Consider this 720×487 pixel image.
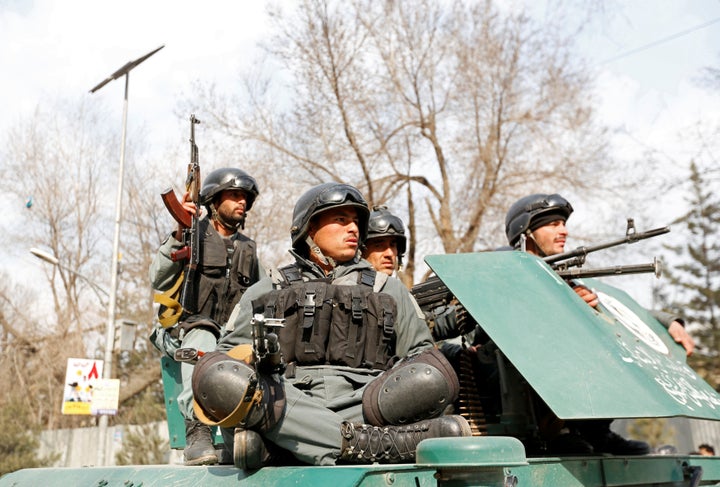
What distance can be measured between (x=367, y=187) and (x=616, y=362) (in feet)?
44.4

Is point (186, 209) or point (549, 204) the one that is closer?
point (186, 209)

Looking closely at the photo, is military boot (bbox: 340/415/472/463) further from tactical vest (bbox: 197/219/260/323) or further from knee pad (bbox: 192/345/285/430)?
tactical vest (bbox: 197/219/260/323)

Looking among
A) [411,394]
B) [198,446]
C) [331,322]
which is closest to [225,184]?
[198,446]

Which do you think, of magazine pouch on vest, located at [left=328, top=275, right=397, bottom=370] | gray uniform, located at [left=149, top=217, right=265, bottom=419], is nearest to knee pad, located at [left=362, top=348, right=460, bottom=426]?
magazine pouch on vest, located at [left=328, top=275, right=397, bottom=370]

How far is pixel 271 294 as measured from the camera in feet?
10.9

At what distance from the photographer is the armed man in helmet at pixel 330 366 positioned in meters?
2.65

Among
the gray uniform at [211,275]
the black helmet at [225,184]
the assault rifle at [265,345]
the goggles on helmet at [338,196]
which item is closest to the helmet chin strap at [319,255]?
the goggles on helmet at [338,196]

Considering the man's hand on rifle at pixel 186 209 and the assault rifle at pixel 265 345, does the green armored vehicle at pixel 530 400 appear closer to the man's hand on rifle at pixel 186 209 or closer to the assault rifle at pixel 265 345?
the assault rifle at pixel 265 345

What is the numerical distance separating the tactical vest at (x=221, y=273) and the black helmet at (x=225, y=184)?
22cm

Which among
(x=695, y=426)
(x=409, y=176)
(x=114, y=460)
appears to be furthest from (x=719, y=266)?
(x=114, y=460)

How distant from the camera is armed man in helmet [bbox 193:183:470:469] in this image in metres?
2.65

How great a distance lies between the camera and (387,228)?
17.8 ft

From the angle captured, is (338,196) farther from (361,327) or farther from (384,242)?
(384,242)

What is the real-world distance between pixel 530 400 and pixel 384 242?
6.08ft
